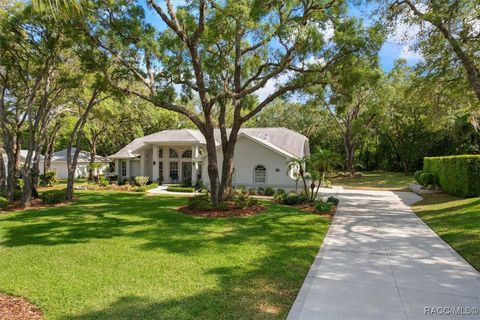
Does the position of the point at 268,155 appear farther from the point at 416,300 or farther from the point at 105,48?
the point at 416,300

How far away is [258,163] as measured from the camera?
81.3 ft

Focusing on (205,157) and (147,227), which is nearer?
(147,227)

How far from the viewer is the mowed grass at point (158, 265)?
5234 millimetres

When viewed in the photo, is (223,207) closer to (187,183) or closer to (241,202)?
(241,202)

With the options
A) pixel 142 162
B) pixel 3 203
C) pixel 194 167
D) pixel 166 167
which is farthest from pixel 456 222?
pixel 142 162

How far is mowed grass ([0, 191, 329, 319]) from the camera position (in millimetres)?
5234

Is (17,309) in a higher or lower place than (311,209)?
lower

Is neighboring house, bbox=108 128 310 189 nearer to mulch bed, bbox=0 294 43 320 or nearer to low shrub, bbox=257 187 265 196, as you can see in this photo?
low shrub, bbox=257 187 265 196

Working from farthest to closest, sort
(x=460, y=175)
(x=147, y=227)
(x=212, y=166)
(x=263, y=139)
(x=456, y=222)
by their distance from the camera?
(x=263, y=139)
(x=460, y=175)
(x=212, y=166)
(x=456, y=222)
(x=147, y=227)

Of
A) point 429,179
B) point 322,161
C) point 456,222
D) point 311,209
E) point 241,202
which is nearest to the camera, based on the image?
point 456,222

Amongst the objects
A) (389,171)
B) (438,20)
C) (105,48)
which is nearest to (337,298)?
(438,20)

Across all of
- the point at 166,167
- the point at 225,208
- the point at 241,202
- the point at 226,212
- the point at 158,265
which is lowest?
the point at 158,265

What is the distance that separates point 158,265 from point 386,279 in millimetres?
4650

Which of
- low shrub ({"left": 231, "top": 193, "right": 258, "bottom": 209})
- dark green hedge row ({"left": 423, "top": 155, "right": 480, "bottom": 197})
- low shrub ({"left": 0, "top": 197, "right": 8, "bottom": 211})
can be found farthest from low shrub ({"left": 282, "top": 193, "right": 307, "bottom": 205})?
low shrub ({"left": 0, "top": 197, "right": 8, "bottom": 211})
